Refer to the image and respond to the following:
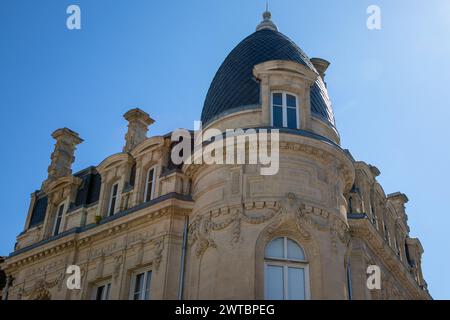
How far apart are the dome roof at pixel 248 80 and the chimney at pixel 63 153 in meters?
9.12

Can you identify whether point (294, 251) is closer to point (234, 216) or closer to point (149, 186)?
point (234, 216)

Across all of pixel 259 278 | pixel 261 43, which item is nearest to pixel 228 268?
pixel 259 278

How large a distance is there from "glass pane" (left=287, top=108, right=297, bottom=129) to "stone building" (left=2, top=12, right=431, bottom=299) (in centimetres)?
4

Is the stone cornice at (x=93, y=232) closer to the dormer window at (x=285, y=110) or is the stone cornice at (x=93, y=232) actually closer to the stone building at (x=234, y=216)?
the stone building at (x=234, y=216)

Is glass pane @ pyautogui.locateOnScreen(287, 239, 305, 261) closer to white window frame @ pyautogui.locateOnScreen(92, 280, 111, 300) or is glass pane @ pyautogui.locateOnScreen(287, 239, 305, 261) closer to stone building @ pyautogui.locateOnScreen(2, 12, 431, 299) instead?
stone building @ pyautogui.locateOnScreen(2, 12, 431, 299)

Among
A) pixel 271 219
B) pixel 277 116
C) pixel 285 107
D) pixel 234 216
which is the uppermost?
pixel 285 107

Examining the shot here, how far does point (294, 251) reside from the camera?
20.3 meters

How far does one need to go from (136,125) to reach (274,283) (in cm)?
1179

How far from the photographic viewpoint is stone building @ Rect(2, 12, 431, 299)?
2008 cm

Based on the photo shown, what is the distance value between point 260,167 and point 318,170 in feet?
6.35

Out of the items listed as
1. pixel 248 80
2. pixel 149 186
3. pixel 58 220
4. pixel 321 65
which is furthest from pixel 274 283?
pixel 321 65

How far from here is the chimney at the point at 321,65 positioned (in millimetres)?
28984

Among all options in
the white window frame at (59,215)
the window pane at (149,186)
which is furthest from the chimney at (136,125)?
the white window frame at (59,215)
